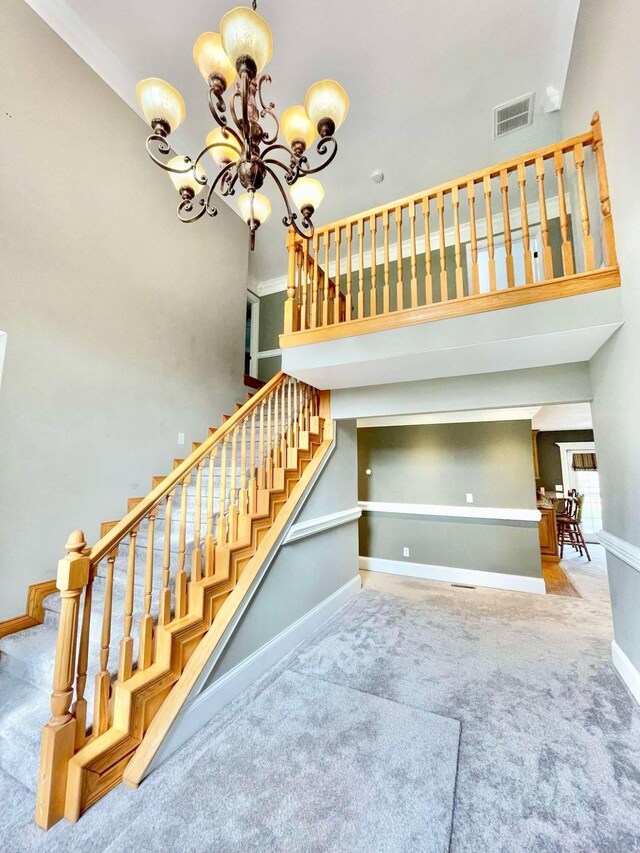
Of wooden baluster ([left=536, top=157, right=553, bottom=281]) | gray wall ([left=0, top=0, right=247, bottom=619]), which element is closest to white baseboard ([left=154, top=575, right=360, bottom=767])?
gray wall ([left=0, top=0, right=247, bottom=619])

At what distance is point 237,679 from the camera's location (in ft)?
7.09

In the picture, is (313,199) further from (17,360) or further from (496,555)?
(496,555)

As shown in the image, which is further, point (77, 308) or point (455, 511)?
point (455, 511)

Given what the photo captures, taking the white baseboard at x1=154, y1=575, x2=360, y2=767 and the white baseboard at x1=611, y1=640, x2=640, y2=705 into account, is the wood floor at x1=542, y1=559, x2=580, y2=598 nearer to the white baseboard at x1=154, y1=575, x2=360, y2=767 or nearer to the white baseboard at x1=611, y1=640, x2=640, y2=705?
the white baseboard at x1=611, y1=640, x2=640, y2=705

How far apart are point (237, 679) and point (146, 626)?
777 mm

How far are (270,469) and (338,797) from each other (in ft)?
5.89

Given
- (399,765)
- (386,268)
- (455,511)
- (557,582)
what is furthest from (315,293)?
(557,582)

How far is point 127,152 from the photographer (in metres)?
3.39

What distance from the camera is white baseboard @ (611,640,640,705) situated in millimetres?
2070

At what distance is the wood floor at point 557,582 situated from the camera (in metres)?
4.14

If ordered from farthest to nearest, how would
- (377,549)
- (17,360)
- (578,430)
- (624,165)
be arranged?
1. (578,430)
2. (377,549)
3. (17,360)
4. (624,165)

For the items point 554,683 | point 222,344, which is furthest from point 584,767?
point 222,344

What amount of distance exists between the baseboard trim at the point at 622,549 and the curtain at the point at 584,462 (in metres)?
6.38

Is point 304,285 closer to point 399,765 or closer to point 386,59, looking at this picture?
point 386,59
